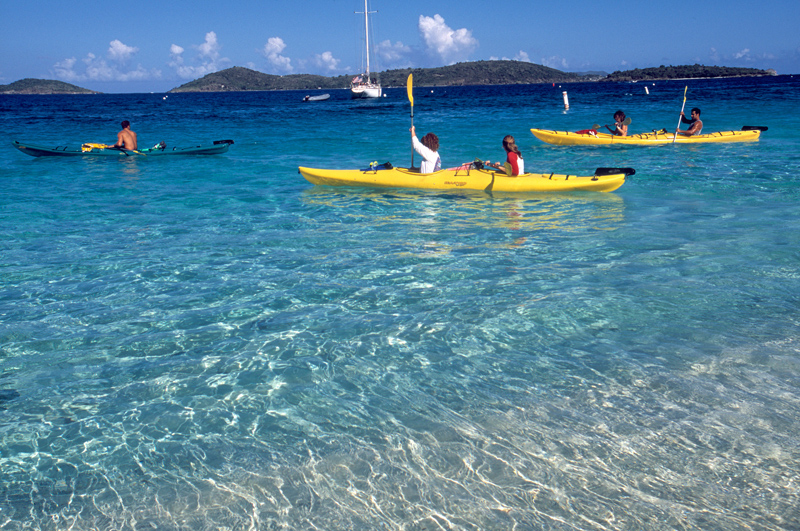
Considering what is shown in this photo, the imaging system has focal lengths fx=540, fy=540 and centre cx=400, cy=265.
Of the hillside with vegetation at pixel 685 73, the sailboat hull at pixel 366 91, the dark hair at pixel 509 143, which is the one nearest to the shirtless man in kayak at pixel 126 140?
the dark hair at pixel 509 143

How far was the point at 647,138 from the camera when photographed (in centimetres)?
1873

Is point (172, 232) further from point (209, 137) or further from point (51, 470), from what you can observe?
point (209, 137)

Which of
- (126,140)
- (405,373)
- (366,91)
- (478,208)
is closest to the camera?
(405,373)

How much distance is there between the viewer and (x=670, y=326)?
503 centimetres

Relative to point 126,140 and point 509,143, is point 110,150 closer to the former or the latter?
point 126,140

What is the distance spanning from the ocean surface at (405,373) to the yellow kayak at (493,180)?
1.81 metres

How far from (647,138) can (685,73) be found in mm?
173979

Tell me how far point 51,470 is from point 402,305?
332 centimetres

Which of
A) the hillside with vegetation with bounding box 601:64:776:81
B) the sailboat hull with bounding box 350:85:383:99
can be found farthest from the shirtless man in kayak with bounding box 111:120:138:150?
the hillside with vegetation with bounding box 601:64:776:81

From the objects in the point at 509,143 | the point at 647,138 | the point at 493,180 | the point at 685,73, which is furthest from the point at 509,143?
the point at 685,73

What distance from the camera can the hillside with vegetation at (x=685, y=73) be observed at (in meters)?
164

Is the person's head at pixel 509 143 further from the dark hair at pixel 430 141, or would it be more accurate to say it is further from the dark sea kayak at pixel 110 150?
the dark sea kayak at pixel 110 150

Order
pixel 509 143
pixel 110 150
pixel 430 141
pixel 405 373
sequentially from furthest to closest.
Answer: pixel 110 150 < pixel 430 141 < pixel 509 143 < pixel 405 373

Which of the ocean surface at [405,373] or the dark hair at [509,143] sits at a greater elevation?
the dark hair at [509,143]
